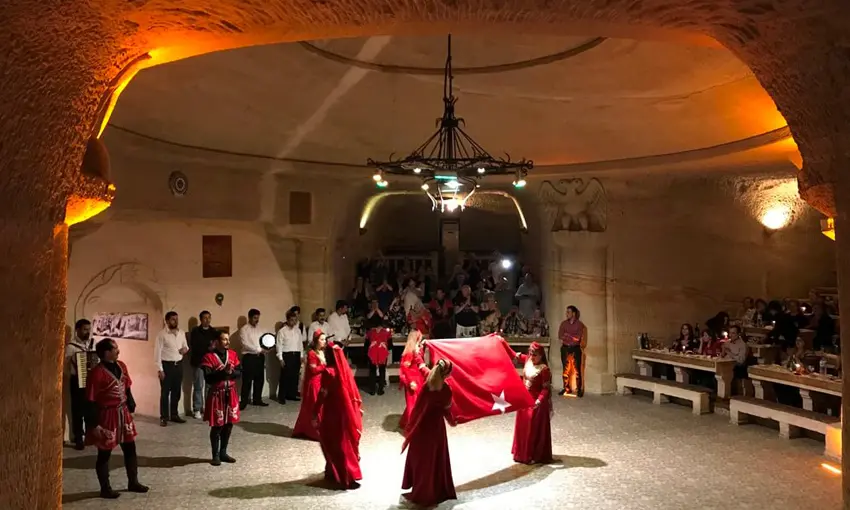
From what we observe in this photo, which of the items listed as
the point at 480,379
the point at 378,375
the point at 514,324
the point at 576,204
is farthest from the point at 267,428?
the point at 576,204

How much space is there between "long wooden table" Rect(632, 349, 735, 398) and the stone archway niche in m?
7.34

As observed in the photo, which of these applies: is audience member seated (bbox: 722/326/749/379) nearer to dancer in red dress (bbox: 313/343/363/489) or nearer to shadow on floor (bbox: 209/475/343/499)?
dancer in red dress (bbox: 313/343/363/489)

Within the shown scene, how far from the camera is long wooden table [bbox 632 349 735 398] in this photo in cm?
885

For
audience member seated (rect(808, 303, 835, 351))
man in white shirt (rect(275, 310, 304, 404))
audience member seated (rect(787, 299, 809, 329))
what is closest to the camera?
audience member seated (rect(808, 303, 835, 351))

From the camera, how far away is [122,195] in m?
7.91

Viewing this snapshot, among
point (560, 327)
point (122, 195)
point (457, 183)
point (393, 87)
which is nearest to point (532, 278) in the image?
point (560, 327)

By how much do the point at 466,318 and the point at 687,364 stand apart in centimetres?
365

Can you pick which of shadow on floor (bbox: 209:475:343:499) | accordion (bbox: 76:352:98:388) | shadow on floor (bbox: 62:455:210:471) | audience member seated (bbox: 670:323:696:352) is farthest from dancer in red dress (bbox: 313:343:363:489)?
audience member seated (bbox: 670:323:696:352)

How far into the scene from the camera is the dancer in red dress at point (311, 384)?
250 inches

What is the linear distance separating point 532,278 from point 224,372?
269 inches

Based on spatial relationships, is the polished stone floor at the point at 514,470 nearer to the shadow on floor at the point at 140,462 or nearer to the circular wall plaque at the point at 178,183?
the shadow on floor at the point at 140,462

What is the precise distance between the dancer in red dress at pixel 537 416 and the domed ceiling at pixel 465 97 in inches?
121

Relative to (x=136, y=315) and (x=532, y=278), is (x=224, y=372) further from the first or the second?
(x=532, y=278)

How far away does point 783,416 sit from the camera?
7.58 m
